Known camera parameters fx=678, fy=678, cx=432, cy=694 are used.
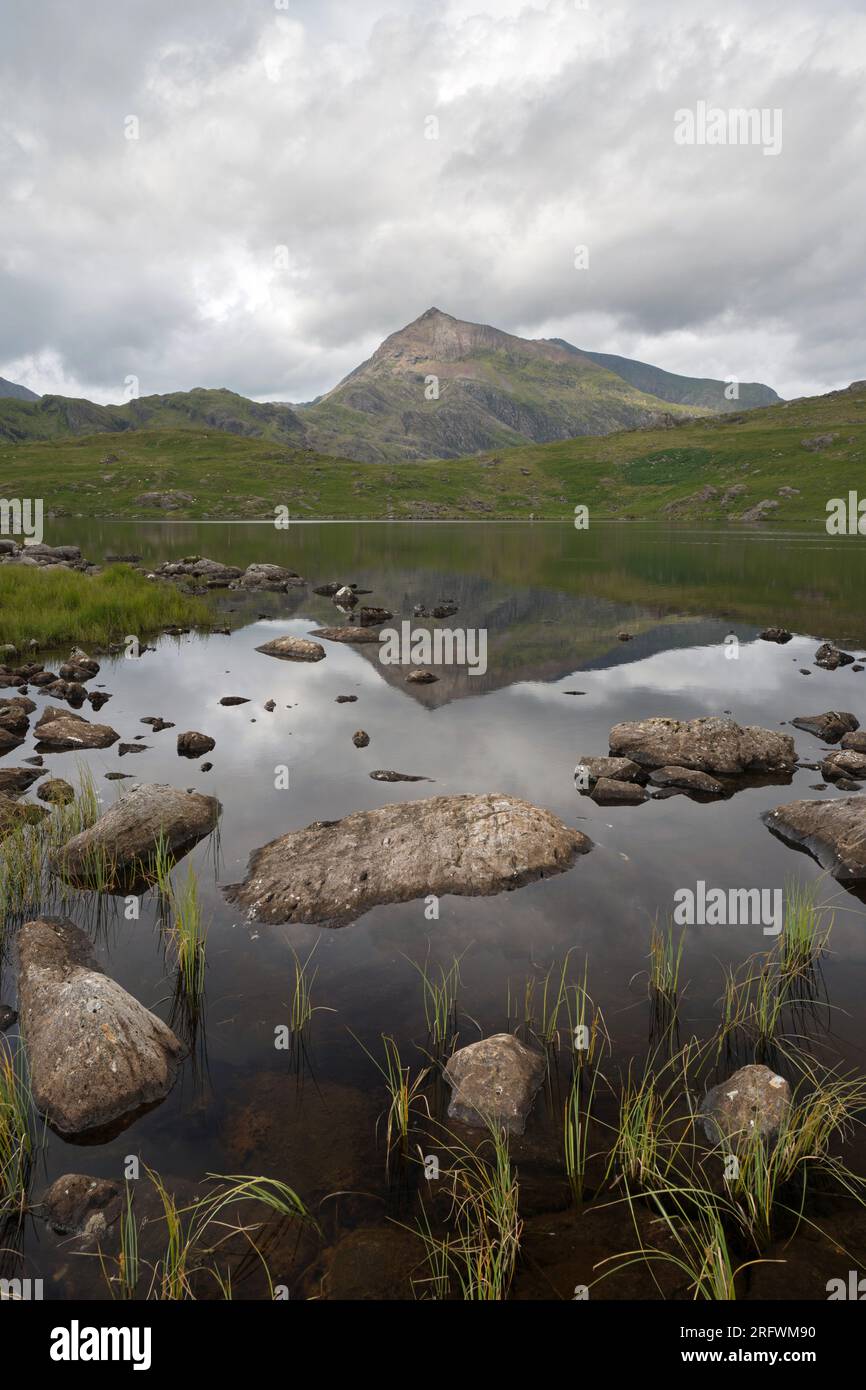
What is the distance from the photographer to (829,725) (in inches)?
913

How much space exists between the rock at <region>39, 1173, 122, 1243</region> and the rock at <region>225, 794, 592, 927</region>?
5450mm

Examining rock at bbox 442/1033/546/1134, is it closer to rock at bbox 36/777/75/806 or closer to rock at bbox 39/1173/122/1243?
rock at bbox 39/1173/122/1243

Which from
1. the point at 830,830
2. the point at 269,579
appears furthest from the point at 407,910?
the point at 269,579

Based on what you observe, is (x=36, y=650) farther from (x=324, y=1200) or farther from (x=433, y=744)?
(x=324, y=1200)

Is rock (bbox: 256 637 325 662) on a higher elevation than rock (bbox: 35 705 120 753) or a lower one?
higher

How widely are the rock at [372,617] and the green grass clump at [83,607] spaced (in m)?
10.1

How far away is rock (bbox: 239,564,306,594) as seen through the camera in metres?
62.0

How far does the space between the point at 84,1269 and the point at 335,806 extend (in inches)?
451

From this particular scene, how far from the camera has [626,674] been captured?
32.2 metres

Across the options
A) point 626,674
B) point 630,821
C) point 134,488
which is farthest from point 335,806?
point 134,488

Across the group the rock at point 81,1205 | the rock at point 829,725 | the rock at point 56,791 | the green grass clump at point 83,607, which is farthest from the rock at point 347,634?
the rock at point 81,1205

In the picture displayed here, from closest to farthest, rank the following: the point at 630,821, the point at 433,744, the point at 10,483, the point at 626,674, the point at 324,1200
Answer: the point at 324,1200, the point at 630,821, the point at 433,744, the point at 626,674, the point at 10,483

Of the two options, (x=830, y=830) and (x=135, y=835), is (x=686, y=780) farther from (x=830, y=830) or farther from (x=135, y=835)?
(x=135, y=835)

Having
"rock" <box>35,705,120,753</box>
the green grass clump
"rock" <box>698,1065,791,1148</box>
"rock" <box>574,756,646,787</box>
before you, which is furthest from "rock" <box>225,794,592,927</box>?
the green grass clump
